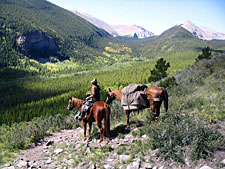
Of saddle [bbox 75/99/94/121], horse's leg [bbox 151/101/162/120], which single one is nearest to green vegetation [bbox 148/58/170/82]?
horse's leg [bbox 151/101/162/120]

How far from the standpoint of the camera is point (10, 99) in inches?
3034

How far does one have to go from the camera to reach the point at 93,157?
8906mm

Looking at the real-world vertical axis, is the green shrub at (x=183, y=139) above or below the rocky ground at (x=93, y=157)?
above

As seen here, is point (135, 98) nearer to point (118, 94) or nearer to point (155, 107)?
point (155, 107)

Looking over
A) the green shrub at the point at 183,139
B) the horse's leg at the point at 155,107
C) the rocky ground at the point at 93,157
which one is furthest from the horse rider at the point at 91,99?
the green shrub at the point at 183,139

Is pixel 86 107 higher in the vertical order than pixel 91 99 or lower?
lower

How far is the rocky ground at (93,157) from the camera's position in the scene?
652cm

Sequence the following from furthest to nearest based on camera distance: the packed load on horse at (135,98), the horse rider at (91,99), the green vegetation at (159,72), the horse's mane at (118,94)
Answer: the green vegetation at (159,72) → the horse's mane at (118,94) → the horse rider at (91,99) → the packed load on horse at (135,98)

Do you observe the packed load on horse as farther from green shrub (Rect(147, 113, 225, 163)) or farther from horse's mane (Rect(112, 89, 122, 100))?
green shrub (Rect(147, 113, 225, 163))

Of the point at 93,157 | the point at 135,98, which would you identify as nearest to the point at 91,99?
the point at 135,98

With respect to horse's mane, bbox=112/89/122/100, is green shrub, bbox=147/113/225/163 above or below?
below

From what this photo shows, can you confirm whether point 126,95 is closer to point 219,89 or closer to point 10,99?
point 219,89

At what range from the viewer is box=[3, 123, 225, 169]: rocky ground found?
21.4ft

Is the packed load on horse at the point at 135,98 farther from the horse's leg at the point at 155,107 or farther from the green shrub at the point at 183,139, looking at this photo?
the green shrub at the point at 183,139
